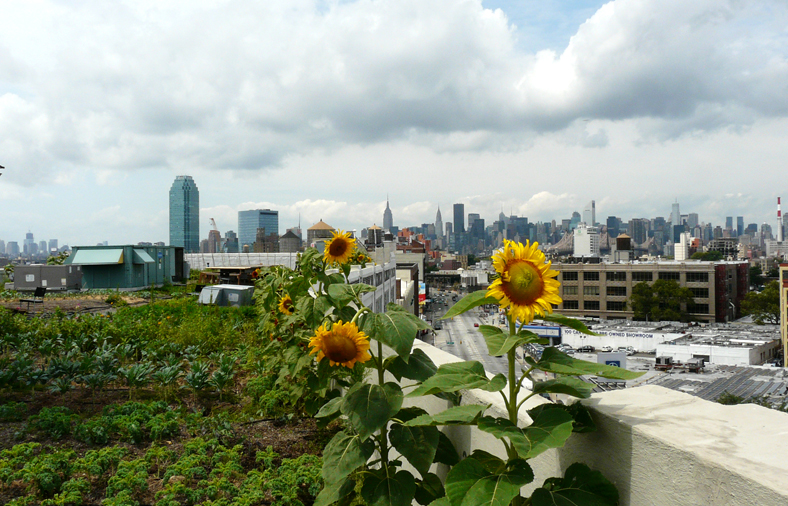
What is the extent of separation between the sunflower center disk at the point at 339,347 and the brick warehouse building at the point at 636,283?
6910 centimetres

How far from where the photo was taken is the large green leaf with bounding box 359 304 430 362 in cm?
179

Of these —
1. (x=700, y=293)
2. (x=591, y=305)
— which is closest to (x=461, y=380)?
(x=591, y=305)

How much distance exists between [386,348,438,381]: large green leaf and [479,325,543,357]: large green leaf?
506 millimetres

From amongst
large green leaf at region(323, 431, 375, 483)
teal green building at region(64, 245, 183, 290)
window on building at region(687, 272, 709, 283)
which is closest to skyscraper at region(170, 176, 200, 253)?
teal green building at region(64, 245, 183, 290)

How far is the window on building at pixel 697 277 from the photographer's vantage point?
66438 millimetres

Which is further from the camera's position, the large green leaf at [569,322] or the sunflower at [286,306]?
the sunflower at [286,306]

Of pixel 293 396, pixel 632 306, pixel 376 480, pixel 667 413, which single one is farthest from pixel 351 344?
pixel 632 306

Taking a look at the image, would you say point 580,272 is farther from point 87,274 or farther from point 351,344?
point 351,344

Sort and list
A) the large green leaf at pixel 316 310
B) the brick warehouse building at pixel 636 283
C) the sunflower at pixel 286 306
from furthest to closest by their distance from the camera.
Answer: the brick warehouse building at pixel 636 283 → the sunflower at pixel 286 306 → the large green leaf at pixel 316 310

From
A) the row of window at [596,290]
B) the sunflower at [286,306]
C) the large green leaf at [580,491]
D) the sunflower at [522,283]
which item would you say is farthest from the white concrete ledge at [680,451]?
the row of window at [596,290]

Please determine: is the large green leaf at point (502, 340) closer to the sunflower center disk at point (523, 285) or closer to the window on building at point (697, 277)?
the sunflower center disk at point (523, 285)

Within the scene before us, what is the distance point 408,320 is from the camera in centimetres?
193

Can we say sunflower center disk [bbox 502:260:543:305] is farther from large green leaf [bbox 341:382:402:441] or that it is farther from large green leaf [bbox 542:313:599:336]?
large green leaf [bbox 341:382:402:441]

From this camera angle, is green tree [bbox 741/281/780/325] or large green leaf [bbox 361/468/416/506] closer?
large green leaf [bbox 361/468/416/506]
